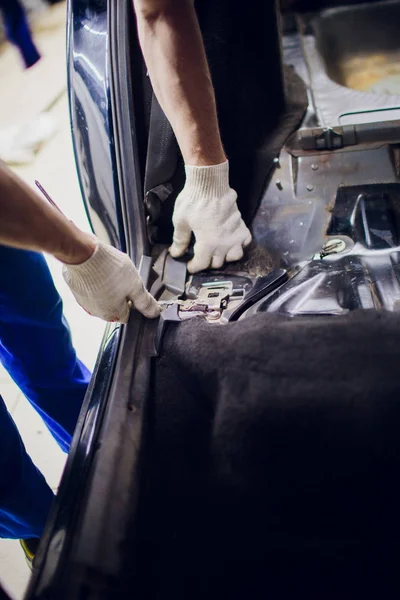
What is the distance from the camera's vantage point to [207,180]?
1.01 meters

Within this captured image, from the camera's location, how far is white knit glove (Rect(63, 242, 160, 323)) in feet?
2.71

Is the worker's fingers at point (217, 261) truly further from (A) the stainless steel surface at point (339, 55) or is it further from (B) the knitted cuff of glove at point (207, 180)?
(A) the stainless steel surface at point (339, 55)

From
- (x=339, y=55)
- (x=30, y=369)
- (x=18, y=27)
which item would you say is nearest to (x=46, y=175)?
(x=18, y=27)

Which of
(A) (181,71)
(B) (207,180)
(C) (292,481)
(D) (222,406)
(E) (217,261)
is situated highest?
(A) (181,71)

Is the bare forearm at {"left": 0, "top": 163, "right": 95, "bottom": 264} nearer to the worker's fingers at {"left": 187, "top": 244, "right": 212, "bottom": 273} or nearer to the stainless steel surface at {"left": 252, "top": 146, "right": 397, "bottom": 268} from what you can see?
the worker's fingers at {"left": 187, "top": 244, "right": 212, "bottom": 273}

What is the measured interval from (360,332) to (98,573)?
46 cm

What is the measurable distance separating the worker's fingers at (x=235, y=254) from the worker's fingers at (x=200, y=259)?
46 millimetres

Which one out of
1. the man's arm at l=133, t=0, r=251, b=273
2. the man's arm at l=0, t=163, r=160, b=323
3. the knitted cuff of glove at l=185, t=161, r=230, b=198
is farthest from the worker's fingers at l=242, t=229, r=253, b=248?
the man's arm at l=0, t=163, r=160, b=323

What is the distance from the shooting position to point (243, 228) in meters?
1.07

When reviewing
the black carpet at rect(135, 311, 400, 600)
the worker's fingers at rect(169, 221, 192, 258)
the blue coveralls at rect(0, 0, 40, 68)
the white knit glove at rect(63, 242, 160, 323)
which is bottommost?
the black carpet at rect(135, 311, 400, 600)

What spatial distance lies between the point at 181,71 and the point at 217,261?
41 cm

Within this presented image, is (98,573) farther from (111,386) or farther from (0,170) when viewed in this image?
(0,170)

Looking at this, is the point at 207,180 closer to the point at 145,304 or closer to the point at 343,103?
the point at 145,304

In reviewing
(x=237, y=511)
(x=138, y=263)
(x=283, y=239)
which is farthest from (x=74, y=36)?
(x=237, y=511)
